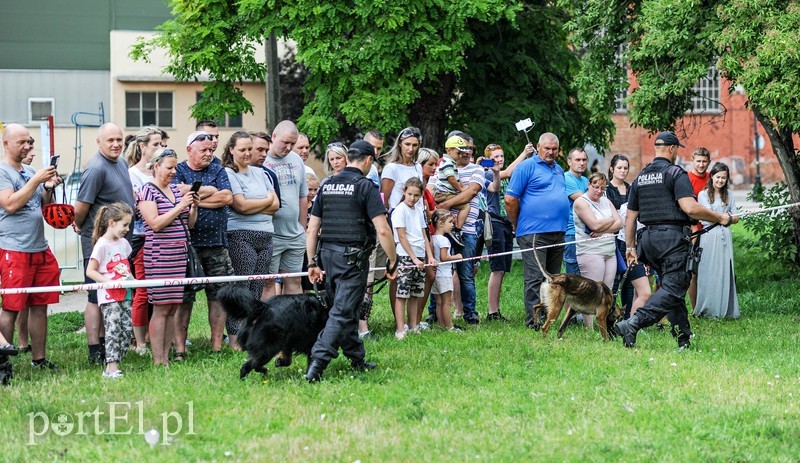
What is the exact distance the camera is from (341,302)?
8.05m

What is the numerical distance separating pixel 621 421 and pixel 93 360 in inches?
196

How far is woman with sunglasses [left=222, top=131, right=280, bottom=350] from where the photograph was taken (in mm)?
9516

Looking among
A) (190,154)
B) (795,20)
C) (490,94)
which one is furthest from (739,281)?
(190,154)

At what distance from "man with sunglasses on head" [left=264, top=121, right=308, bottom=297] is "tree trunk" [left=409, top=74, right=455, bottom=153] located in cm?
1043

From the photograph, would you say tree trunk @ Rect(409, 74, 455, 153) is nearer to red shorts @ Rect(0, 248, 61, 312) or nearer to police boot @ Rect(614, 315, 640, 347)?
police boot @ Rect(614, 315, 640, 347)

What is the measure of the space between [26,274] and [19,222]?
0.45m

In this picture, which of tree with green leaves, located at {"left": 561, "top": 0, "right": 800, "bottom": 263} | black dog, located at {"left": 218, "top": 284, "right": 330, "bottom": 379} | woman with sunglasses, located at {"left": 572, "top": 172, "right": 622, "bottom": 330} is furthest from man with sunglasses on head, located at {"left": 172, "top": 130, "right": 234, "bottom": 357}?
tree with green leaves, located at {"left": 561, "top": 0, "right": 800, "bottom": 263}

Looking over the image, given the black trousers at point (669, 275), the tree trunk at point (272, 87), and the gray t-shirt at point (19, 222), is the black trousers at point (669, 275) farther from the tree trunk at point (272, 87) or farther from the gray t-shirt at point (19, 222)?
the tree trunk at point (272, 87)

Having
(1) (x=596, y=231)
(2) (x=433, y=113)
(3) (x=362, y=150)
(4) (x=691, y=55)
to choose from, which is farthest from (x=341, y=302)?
(2) (x=433, y=113)

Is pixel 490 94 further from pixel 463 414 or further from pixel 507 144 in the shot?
pixel 463 414

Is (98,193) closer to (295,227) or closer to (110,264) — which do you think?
(110,264)

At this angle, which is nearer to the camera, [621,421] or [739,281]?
[621,421]

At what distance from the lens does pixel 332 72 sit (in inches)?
754

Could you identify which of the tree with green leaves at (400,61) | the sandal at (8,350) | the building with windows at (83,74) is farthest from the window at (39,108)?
the sandal at (8,350)
